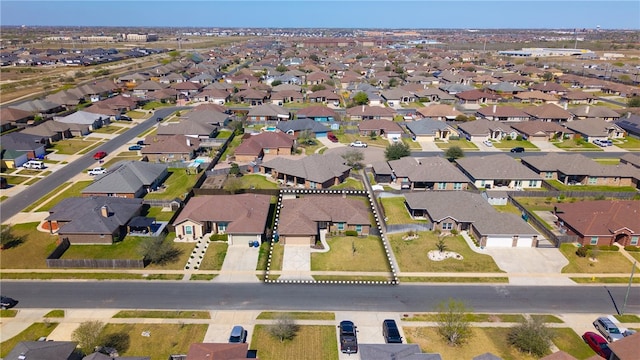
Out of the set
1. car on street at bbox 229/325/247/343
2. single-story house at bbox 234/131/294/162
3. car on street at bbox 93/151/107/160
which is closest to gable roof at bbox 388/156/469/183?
single-story house at bbox 234/131/294/162

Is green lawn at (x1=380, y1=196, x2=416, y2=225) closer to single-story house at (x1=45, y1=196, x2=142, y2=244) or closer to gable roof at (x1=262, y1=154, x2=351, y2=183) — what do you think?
gable roof at (x1=262, y1=154, x2=351, y2=183)

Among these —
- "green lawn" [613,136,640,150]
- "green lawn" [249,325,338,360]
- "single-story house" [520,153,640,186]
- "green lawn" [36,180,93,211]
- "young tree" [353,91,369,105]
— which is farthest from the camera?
"young tree" [353,91,369,105]

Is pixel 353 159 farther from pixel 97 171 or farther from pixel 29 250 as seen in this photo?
pixel 29 250

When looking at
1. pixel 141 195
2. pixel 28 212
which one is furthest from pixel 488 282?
pixel 28 212

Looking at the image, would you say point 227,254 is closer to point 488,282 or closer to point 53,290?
point 53,290

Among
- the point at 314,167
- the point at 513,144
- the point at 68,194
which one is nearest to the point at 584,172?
the point at 513,144
